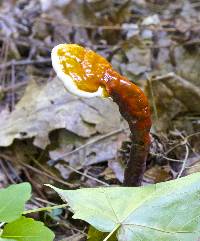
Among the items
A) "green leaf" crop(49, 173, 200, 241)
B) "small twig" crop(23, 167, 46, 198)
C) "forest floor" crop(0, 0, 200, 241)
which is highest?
"green leaf" crop(49, 173, 200, 241)

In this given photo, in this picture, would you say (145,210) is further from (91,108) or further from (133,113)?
(91,108)

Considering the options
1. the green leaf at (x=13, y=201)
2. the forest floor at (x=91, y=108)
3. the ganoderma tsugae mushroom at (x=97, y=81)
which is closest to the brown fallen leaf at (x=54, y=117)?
the forest floor at (x=91, y=108)

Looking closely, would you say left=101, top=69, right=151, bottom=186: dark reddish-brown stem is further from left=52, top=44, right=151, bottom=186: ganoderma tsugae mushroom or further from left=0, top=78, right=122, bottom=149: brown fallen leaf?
left=0, top=78, right=122, bottom=149: brown fallen leaf

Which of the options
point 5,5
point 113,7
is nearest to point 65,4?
point 113,7

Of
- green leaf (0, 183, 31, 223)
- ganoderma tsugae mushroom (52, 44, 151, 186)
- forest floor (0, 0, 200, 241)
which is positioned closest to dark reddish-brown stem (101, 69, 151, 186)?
ganoderma tsugae mushroom (52, 44, 151, 186)

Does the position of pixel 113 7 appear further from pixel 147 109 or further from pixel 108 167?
pixel 147 109

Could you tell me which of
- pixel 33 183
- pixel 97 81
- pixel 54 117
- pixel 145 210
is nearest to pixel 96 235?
pixel 145 210

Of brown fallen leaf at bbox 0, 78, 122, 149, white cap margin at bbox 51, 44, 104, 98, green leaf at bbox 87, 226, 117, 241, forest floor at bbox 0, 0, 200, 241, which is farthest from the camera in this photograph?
brown fallen leaf at bbox 0, 78, 122, 149
